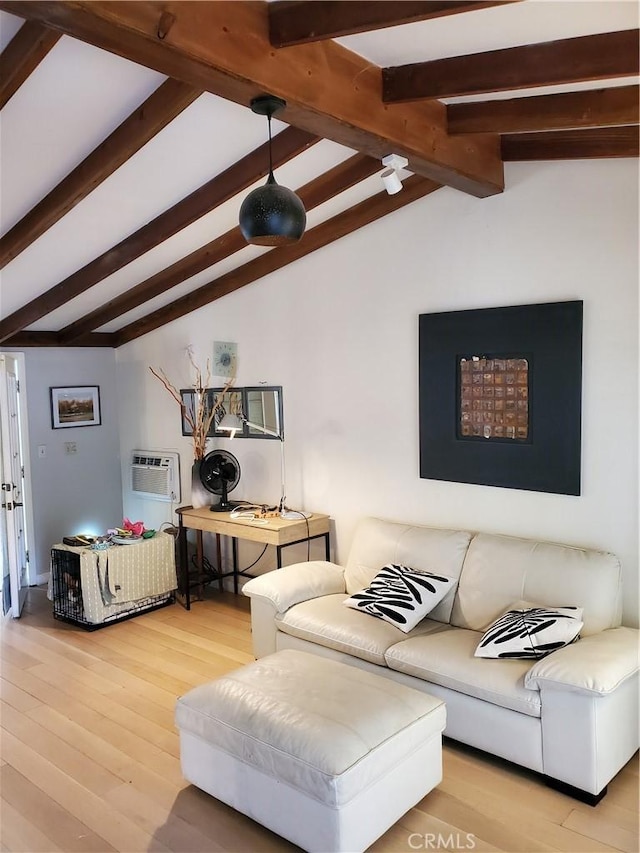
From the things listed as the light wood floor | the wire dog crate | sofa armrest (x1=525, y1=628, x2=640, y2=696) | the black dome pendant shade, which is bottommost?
the light wood floor

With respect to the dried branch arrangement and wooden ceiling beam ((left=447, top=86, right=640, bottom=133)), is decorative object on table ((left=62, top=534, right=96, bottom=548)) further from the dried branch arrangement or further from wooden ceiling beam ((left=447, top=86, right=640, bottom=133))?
wooden ceiling beam ((left=447, top=86, right=640, bottom=133))

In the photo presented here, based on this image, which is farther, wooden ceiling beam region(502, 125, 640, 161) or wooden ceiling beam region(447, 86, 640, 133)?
wooden ceiling beam region(502, 125, 640, 161)

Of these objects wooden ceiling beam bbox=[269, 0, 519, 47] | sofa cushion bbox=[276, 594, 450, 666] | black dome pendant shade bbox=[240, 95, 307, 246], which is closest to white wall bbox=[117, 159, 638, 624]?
sofa cushion bbox=[276, 594, 450, 666]

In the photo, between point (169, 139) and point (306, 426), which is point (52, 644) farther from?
point (169, 139)

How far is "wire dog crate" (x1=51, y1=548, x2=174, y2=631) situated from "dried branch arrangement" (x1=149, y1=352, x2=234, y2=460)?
1.12m

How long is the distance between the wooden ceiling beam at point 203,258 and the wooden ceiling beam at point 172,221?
20.4 inches

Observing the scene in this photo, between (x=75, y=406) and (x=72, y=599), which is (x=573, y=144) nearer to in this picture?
(x=72, y=599)

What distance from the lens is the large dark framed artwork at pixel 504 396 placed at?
3447mm

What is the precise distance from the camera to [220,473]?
5047 mm

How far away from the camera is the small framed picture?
5812 mm

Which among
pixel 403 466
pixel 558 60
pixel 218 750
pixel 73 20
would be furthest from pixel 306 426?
pixel 73 20

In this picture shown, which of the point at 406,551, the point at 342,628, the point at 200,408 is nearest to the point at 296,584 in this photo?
the point at 342,628

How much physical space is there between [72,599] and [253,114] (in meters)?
3.41

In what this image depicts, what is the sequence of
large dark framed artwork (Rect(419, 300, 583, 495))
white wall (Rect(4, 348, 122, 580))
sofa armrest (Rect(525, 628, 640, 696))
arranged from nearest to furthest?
sofa armrest (Rect(525, 628, 640, 696)) → large dark framed artwork (Rect(419, 300, 583, 495)) → white wall (Rect(4, 348, 122, 580))
